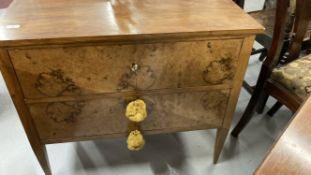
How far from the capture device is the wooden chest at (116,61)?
0.74 meters

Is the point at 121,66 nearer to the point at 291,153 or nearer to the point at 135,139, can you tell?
the point at 135,139

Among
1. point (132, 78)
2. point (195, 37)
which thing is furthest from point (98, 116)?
point (195, 37)

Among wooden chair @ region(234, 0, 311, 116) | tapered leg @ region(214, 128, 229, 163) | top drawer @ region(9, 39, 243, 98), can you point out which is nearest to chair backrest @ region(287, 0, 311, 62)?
wooden chair @ region(234, 0, 311, 116)

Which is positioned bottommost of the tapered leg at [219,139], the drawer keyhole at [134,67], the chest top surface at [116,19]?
the tapered leg at [219,139]

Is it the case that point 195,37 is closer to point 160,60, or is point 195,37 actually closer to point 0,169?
point 160,60

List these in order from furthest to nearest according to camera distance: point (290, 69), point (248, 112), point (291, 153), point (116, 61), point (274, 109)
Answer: point (274, 109) → point (248, 112) → point (290, 69) → point (116, 61) → point (291, 153)

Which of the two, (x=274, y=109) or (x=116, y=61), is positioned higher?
(x=116, y=61)

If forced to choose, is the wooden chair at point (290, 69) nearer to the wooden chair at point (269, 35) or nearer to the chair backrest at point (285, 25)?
the chair backrest at point (285, 25)

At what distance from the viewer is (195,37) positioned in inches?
30.5

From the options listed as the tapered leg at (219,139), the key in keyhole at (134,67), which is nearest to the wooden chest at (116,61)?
the key in keyhole at (134,67)

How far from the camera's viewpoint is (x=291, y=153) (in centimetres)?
41

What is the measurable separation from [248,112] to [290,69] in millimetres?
318

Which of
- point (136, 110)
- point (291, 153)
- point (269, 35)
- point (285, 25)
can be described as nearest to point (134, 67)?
point (136, 110)

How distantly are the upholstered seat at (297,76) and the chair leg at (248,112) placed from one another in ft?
0.46
